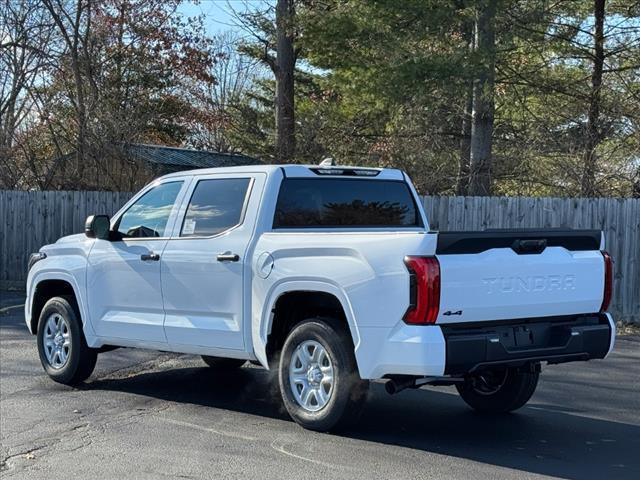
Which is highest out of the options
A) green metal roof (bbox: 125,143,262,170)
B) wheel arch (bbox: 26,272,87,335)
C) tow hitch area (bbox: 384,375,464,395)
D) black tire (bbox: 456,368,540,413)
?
green metal roof (bbox: 125,143,262,170)

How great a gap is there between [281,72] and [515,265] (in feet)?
65.1

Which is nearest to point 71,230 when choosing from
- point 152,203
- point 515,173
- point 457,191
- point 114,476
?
point 457,191

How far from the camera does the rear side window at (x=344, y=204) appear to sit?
7.76 metres

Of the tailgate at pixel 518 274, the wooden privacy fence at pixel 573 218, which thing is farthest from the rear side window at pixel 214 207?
the wooden privacy fence at pixel 573 218

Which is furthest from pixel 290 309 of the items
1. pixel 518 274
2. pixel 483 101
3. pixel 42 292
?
pixel 483 101

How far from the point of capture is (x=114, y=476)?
5.96 meters

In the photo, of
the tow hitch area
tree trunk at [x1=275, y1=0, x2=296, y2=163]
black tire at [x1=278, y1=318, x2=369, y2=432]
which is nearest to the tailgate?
the tow hitch area

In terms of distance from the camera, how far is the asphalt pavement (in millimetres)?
6125

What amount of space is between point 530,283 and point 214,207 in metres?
2.80

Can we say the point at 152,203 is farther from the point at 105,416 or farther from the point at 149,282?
the point at 105,416

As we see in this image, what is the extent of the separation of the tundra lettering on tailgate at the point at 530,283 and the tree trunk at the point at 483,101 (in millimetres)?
10529

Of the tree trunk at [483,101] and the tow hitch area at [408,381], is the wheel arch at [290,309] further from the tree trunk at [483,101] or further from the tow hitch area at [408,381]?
the tree trunk at [483,101]

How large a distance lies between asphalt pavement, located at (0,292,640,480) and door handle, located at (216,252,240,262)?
50.6 inches

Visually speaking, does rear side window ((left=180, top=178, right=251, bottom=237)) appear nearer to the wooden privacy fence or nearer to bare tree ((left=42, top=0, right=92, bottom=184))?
the wooden privacy fence
